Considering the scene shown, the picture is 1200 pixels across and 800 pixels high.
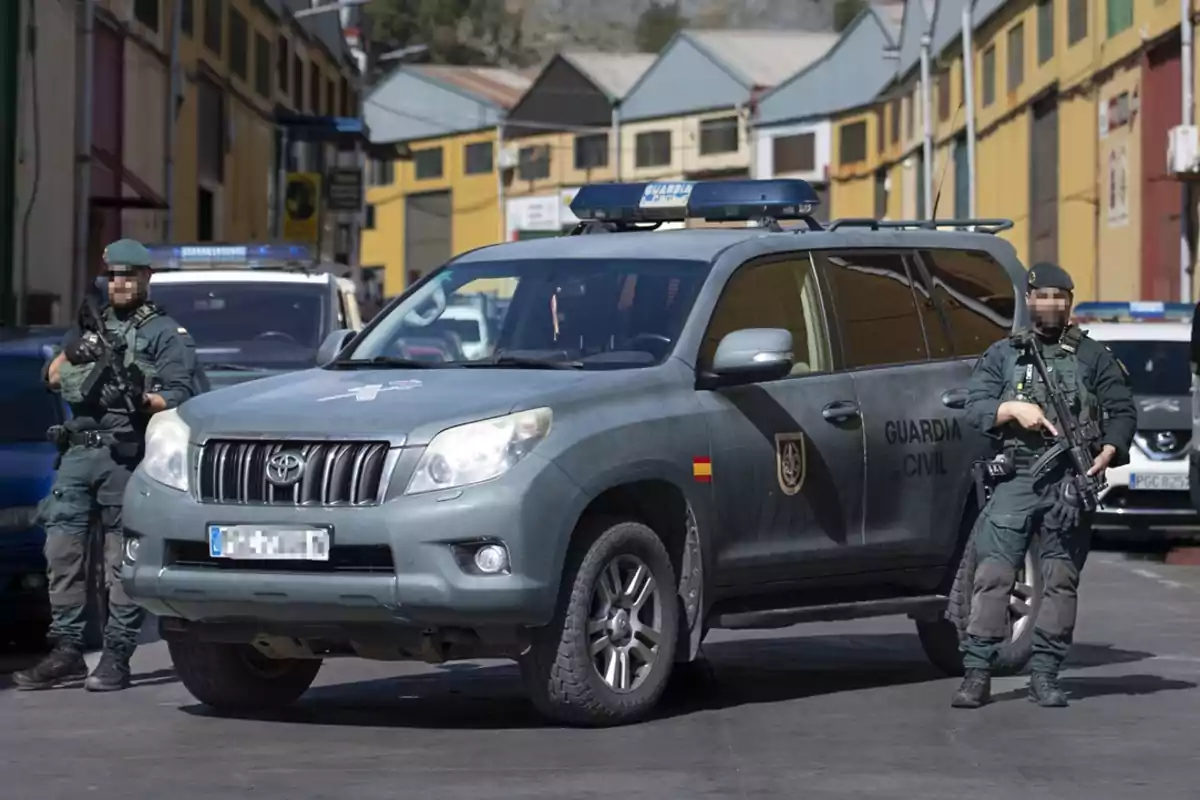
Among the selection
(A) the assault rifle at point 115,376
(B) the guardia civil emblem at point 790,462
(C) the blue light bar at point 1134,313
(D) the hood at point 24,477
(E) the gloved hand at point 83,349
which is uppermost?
(C) the blue light bar at point 1134,313

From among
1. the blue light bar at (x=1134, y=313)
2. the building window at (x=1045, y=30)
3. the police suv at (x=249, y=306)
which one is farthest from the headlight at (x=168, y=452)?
the building window at (x=1045, y=30)

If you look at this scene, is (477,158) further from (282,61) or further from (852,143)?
(282,61)

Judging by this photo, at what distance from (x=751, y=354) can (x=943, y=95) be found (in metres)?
49.9

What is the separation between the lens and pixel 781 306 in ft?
33.1

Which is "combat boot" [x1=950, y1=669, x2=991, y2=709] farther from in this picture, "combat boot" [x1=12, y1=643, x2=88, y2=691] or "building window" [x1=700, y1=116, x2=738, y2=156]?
"building window" [x1=700, y1=116, x2=738, y2=156]

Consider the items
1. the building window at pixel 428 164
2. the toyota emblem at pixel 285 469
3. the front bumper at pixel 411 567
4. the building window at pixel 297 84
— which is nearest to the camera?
the front bumper at pixel 411 567

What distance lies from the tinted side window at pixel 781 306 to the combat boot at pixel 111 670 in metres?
2.89

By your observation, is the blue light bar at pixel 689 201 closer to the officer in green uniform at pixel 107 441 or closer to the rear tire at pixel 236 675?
the officer in green uniform at pixel 107 441

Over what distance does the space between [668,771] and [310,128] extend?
48.2m

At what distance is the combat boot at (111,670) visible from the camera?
10.4 meters

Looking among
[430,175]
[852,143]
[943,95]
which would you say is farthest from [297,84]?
[430,175]

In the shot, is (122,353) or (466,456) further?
(122,353)

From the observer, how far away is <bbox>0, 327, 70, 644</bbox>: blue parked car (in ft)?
38.8

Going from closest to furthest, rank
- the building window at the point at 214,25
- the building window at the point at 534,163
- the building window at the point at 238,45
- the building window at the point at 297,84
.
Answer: the building window at the point at 214,25, the building window at the point at 238,45, the building window at the point at 297,84, the building window at the point at 534,163
